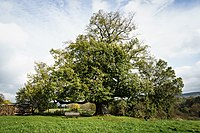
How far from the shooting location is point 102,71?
122ft

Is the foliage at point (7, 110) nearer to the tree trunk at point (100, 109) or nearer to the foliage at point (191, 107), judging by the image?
the tree trunk at point (100, 109)

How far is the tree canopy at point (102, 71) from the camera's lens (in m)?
35.4

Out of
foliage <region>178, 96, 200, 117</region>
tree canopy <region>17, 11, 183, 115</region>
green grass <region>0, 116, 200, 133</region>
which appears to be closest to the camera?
green grass <region>0, 116, 200, 133</region>

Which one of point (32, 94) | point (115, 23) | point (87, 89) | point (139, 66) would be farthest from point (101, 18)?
point (32, 94)

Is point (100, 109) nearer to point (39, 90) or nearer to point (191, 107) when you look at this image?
point (39, 90)

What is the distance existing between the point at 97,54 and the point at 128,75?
5383 millimetres

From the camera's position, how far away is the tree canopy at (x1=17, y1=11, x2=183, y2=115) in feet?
116

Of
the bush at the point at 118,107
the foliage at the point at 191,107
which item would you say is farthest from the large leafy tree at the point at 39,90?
the foliage at the point at 191,107

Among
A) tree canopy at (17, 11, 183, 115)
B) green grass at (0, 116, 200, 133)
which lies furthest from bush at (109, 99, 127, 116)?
green grass at (0, 116, 200, 133)

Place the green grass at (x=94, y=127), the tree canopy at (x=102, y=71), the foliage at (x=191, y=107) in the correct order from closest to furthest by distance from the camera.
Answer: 1. the green grass at (x=94, y=127)
2. the tree canopy at (x=102, y=71)
3. the foliage at (x=191, y=107)

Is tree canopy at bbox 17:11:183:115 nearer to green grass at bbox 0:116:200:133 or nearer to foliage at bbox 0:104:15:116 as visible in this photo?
foliage at bbox 0:104:15:116

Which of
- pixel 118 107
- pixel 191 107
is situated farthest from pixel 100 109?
pixel 191 107

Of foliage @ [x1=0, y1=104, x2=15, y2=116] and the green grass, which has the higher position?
foliage @ [x1=0, y1=104, x2=15, y2=116]

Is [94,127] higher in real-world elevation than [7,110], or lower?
lower
